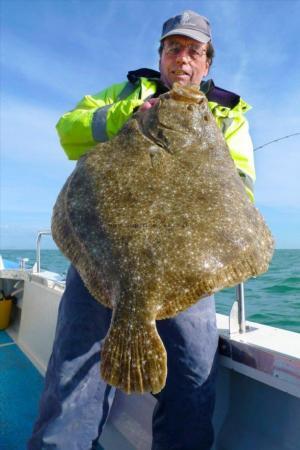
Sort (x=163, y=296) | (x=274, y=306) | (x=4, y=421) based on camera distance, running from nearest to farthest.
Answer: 1. (x=163, y=296)
2. (x=4, y=421)
3. (x=274, y=306)

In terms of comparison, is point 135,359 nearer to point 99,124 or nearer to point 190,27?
point 99,124

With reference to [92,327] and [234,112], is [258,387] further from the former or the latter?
[234,112]

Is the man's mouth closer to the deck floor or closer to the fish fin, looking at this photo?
the fish fin

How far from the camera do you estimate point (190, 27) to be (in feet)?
9.35

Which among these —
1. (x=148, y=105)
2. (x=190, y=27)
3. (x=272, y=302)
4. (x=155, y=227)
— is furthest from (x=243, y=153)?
(x=272, y=302)

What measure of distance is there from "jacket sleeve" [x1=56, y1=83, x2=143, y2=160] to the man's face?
1.09ft

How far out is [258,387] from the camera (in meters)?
2.82

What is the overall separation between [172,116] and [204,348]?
143cm

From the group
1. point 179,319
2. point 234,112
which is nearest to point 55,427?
point 179,319

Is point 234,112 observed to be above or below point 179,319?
above

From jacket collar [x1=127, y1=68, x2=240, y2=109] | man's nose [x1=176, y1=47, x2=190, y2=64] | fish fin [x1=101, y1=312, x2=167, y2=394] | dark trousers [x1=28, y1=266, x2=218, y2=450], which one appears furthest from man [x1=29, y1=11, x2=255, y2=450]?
fish fin [x1=101, y1=312, x2=167, y2=394]

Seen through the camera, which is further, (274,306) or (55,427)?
(274,306)

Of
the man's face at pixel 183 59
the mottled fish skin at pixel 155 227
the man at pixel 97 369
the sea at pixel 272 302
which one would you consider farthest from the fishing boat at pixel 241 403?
the sea at pixel 272 302

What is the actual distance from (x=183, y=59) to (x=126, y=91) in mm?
494
